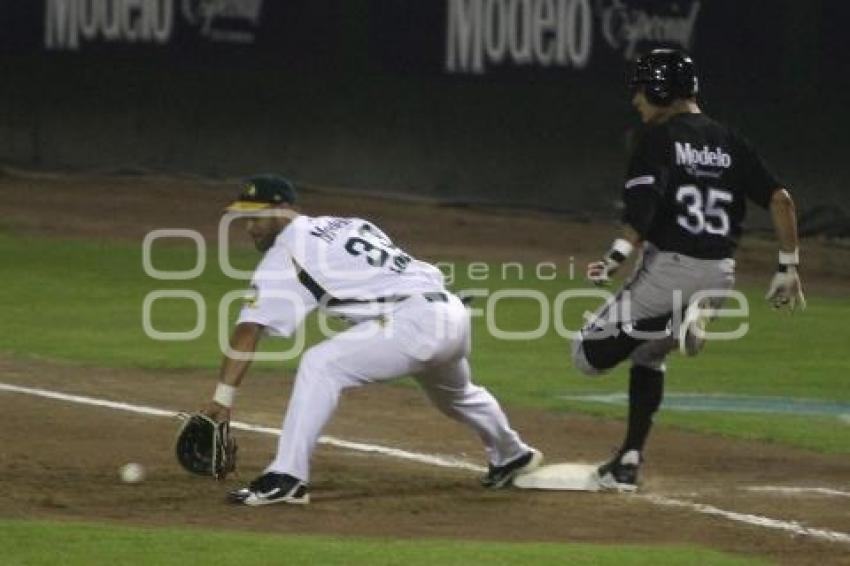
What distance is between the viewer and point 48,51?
2408 centimetres

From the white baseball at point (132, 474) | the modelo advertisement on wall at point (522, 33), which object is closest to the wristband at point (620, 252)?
the white baseball at point (132, 474)

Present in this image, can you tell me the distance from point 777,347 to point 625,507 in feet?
19.3

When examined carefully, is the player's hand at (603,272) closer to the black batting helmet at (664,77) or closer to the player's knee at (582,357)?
the player's knee at (582,357)

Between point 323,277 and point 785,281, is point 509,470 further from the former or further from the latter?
point 785,281

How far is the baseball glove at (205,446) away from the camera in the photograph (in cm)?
896

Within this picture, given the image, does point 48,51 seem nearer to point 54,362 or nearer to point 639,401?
point 54,362

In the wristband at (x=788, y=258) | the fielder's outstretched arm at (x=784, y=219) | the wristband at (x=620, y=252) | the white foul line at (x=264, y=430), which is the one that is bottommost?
the white foul line at (x=264, y=430)

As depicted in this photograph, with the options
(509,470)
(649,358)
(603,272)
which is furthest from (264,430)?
(603,272)

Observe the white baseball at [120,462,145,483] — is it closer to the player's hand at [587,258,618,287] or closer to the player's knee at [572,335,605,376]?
the player's knee at [572,335,605,376]

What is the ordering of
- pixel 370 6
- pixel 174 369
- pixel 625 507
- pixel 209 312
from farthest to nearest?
pixel 370 6, pixel 209 312, pixel 174 369, pixel 625 507

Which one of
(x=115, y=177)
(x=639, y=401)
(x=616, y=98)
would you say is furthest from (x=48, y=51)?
(x=639, y=401)

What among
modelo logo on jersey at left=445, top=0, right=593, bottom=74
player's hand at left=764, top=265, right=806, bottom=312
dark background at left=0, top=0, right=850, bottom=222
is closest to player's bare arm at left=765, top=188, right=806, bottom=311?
player's hand at left=764, top=265, right=806, bottom=312

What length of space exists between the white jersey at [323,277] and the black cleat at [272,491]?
0.58 metres

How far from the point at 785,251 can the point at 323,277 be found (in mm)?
2054
